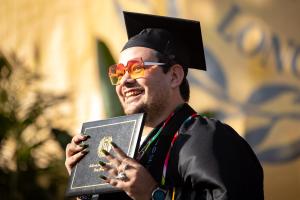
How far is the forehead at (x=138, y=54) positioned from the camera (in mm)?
2951

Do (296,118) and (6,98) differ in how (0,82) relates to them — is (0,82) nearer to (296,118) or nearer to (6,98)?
(6,98)

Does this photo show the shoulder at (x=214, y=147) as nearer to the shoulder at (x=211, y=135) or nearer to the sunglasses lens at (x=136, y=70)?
the shoulder at (x=211, y=135)

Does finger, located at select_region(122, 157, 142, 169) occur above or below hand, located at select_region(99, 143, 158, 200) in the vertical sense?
above

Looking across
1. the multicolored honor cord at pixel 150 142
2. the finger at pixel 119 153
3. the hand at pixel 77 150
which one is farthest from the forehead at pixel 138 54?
the finger at pixel 119 153

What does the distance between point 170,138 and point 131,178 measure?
35cm

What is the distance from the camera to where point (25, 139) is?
6.96 metres

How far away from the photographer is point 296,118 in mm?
6484

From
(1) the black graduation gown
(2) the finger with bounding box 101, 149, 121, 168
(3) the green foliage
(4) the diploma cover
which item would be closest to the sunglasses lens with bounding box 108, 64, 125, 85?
(4) the diploma cover

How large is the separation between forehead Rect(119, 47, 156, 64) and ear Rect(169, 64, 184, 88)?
9 cm

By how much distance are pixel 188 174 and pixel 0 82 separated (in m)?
4.65

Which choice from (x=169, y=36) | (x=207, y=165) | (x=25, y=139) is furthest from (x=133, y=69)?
(x=25, y=139)

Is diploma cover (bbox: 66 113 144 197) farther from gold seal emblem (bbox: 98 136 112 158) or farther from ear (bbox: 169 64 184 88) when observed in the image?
ear (bbox: 169 64 184 88)

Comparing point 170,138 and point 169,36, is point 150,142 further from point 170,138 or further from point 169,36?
point 169,36

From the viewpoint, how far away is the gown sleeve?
8.36 feet
